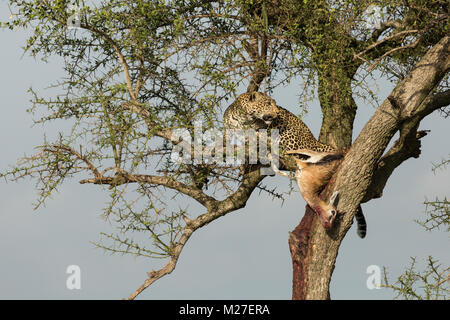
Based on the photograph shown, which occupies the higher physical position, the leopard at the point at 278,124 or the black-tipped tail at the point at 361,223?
the leopard at the point at 278,124

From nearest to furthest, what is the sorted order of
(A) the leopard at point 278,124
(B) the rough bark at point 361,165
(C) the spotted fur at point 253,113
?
(B) the rough bark at point 361,165 → (A) the leopard at point 278,124 → (C) the spotted fur at point 253,113

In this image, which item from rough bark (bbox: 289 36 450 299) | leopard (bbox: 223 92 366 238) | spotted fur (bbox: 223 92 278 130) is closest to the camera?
rough bark (bbox: 289 36 450 299)

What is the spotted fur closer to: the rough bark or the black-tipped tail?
the rough bark

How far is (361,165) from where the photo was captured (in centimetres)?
817

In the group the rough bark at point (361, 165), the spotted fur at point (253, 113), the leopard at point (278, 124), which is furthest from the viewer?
the spotted fur at point (253, 113)

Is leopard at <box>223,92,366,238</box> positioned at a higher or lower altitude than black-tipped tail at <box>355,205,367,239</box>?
higher

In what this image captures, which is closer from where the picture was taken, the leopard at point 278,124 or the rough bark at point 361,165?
the rough bark at point 361,165

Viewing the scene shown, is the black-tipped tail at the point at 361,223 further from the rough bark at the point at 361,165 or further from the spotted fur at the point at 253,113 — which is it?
the spotted fur at the point at 253,113

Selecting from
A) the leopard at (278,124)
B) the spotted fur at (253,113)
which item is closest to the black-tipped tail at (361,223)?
the leopard at (278,124)

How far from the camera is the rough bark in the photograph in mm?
8094

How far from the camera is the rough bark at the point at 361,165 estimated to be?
8094 millimetres

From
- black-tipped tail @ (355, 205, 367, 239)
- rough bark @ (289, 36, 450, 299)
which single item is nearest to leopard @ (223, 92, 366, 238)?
black-tipped tail @ (355, 205, 367, 239)

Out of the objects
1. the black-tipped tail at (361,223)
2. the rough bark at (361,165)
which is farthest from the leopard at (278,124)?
the rough bark at (361,165)
